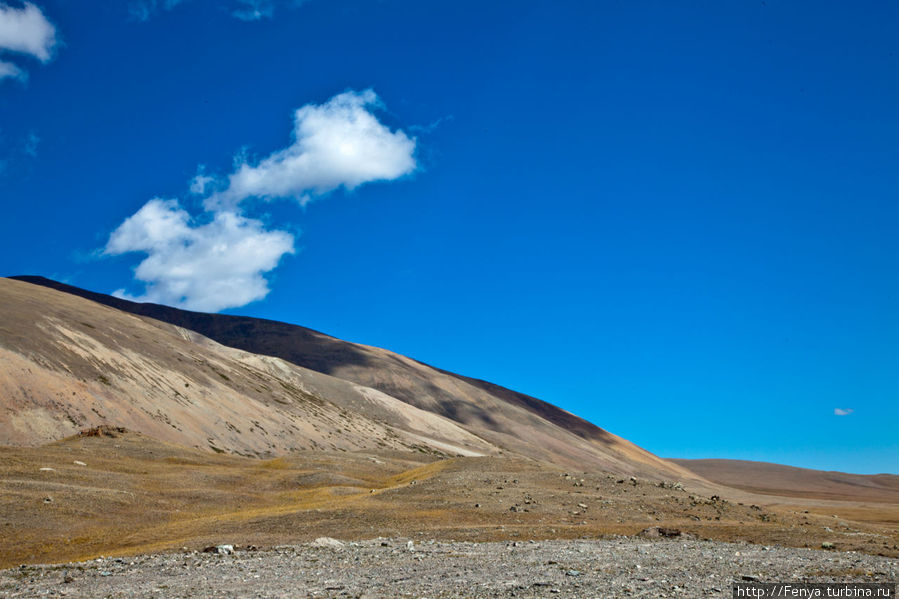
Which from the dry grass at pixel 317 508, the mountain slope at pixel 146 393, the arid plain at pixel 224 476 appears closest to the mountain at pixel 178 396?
the mountain slope at pixel 146 393

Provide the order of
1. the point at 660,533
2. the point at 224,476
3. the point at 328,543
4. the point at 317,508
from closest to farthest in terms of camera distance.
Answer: the point at 328,543 < the point at 660,533 < the point at 317,508 < the point at 224,476

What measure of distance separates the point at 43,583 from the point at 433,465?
29.0 metres

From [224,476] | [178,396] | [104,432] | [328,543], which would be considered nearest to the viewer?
[328,543]

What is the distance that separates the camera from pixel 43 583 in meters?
17.8

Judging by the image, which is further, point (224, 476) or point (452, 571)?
point (224, 476)

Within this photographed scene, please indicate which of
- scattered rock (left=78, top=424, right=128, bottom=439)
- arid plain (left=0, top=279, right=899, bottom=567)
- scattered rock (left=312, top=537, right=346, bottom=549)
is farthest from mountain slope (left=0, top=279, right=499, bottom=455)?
scattered rock (left=312, top=537, right=346, bottom=549)

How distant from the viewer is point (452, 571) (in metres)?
17.0

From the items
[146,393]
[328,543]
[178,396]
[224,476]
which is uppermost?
[178,396]

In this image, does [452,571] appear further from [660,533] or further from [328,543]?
[660,533]

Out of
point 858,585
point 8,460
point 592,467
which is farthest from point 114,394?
point 592,467

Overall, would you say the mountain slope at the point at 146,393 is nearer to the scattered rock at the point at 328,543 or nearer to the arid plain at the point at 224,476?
the arid plain at the point at 224,476

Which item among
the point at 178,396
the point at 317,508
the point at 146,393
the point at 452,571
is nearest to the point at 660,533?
the point at 452,571

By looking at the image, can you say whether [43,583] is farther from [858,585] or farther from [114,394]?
[114,394]

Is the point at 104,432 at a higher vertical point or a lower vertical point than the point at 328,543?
higher
